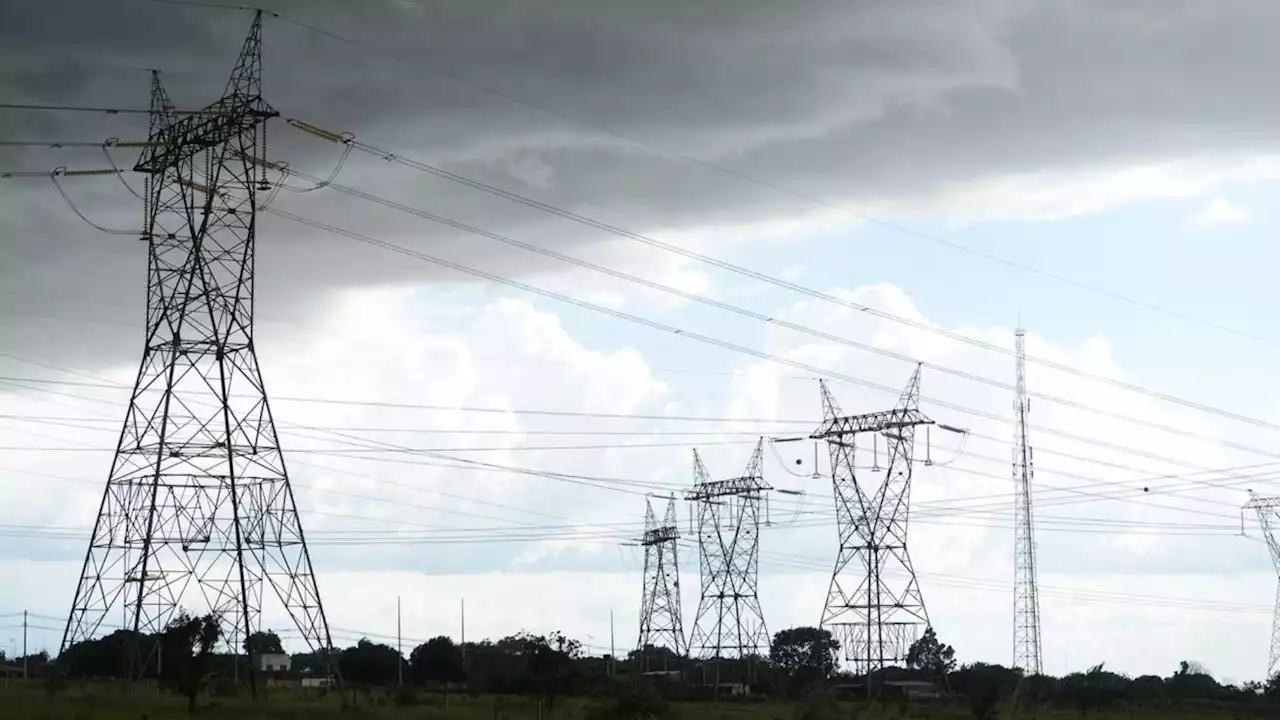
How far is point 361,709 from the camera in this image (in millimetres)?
77000

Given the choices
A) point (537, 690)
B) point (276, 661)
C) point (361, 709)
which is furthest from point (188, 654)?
point (276, 661)

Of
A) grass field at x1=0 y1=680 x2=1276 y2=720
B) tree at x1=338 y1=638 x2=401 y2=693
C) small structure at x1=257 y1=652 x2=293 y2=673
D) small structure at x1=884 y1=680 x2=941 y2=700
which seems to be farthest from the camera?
small structure at x1=257 y1=652 x2=293 y2=673

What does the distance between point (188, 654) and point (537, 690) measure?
37.9m

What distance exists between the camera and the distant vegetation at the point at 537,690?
74375mm

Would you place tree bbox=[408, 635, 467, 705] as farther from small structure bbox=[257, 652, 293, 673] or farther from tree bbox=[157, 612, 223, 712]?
tree bbox=[157, 612, 223, 712]

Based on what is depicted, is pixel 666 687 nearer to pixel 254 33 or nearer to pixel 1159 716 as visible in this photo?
pixel 1159 716

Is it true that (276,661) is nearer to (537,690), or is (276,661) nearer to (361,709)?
(537,690)

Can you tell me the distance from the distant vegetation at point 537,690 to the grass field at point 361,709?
162 mm

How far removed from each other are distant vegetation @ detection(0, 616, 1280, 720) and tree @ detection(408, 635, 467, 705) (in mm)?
156

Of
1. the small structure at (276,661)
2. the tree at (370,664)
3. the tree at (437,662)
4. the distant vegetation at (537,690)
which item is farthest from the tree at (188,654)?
the small structure at (276,661)

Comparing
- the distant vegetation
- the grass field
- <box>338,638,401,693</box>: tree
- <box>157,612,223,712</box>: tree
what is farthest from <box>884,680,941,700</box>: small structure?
<box>157,612,223,712</box>: tree

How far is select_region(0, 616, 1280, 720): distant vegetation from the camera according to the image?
74375mm

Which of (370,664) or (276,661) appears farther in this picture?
(276,661)

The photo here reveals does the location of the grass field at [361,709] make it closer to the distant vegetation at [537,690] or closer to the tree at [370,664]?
the distant vegetation at [537,690]
